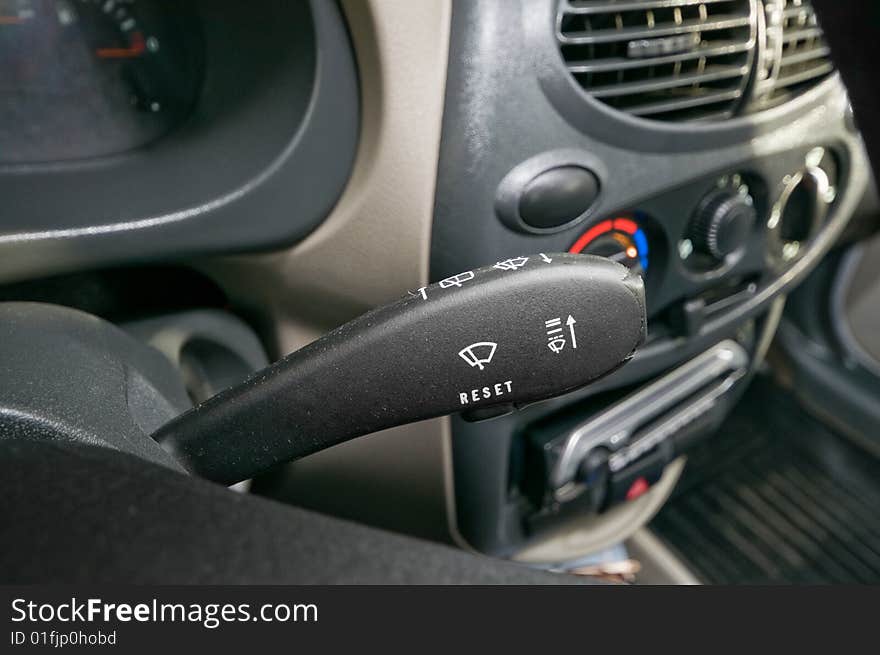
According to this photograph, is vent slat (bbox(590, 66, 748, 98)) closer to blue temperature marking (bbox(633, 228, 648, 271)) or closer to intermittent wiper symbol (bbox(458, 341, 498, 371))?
blue temperature marking (bbox(633, 228, 648, 271))

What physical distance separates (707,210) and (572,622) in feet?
2.08

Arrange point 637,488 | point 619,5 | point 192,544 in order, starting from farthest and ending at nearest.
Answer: point 637,488, point 619,5, point 192,544

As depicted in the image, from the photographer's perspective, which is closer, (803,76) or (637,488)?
(803,76)

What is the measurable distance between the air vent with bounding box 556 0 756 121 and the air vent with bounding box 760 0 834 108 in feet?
0.15

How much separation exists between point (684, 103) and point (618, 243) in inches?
5.3

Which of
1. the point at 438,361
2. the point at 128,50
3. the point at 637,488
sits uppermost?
the point at 128,50

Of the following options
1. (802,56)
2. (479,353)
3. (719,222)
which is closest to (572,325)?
(479,353)

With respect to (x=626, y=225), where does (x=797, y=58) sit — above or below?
above

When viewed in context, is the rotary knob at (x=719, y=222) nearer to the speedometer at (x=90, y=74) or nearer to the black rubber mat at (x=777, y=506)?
the speedometer at (x=90, y=74)

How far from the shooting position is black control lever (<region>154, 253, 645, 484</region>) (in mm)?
396

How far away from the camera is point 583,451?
853mm

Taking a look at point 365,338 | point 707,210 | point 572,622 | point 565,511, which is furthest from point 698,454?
point 572,622

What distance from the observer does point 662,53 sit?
677mm

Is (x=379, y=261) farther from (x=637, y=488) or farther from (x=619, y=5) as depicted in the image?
(x=637, y=488)
